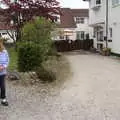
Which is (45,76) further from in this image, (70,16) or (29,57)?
(70,16)

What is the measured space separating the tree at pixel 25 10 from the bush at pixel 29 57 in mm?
16225

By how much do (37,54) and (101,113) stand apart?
8.06 metres

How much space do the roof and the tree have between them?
93.9 ft

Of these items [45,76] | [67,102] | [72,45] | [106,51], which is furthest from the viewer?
[72,45]

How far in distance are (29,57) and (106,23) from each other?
18.9 metres

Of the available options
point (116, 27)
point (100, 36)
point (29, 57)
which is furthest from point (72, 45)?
point (29, 57)

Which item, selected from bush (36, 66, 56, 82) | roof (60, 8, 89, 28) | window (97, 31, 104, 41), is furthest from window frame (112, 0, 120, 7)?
roof (60, 8, 89, 28)

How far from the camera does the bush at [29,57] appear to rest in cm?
1685

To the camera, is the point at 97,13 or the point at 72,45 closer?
the point at 97,13

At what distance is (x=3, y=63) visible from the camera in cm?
1020

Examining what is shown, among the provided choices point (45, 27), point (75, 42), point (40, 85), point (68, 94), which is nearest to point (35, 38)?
point (45, 27)

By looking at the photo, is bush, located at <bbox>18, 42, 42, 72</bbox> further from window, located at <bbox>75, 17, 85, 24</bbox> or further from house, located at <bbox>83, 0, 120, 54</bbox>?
window, located at <bbox>75, 17, 85, 24</bbox>

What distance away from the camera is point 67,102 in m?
10.6

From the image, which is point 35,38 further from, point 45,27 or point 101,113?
point 101,113
